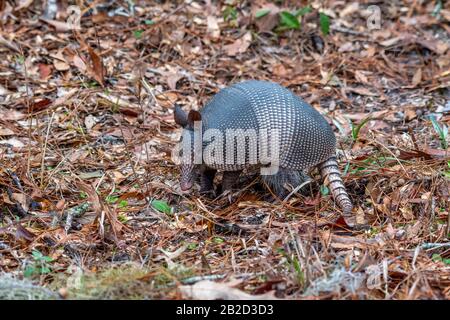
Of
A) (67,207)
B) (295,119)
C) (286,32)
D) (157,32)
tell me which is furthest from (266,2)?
(67,207)

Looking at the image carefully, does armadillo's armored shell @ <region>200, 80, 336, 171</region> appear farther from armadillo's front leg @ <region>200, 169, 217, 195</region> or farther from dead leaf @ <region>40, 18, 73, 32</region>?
dead leaf @ <region>40, 18, 73, 32</region>

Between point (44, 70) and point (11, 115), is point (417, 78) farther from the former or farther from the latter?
point (11, 115)

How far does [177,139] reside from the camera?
688cm

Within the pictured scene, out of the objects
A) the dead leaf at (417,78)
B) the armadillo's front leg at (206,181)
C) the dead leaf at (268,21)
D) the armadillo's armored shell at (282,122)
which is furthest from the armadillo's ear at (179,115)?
the dead leaf at (417,78)

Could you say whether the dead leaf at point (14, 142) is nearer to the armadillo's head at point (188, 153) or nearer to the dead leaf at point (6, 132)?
the dead leaf at point (6, 132)

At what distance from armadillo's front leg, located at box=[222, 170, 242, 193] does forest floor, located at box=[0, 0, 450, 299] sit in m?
0.14

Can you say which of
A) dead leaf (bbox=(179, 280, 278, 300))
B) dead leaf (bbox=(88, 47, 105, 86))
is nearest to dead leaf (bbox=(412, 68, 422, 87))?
dead leaf (bbox=(88, 47, 105, 86))

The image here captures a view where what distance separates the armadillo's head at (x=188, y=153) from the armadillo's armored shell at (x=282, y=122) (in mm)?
130

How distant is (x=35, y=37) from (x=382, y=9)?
4.44 m

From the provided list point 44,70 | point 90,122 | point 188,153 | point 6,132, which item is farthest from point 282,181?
point 44,70

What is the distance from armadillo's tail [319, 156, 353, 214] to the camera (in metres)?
5.45

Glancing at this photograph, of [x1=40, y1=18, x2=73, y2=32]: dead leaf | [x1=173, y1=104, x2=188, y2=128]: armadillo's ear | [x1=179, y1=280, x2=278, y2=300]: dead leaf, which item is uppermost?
[x1=40, y1=18, x2=73, y2=32]: dead leaf

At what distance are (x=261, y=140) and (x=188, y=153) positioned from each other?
2.16 ft
